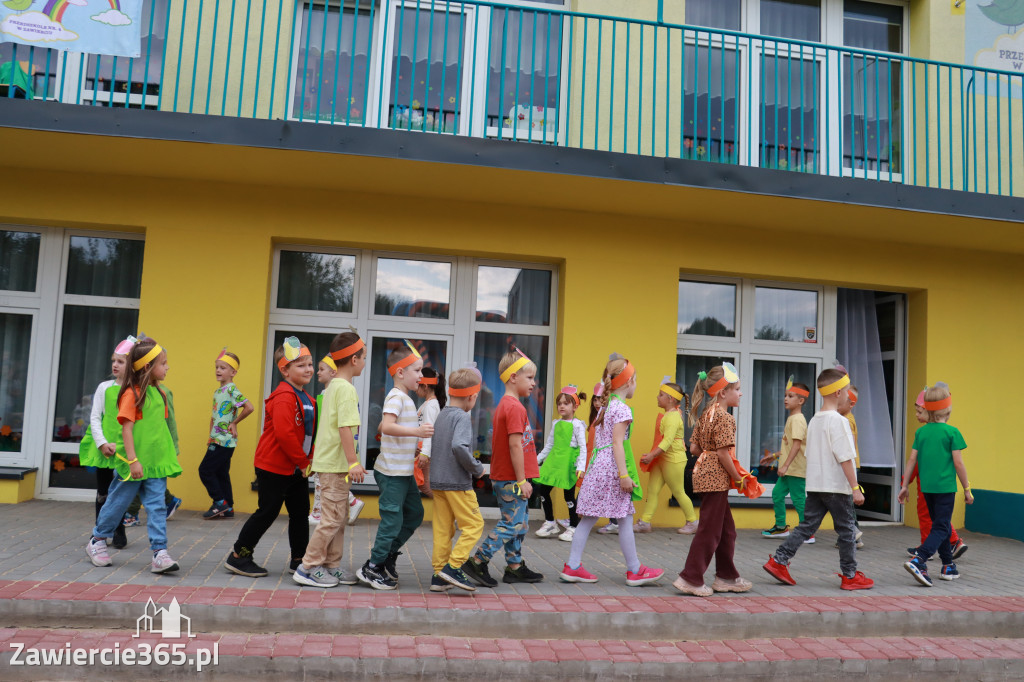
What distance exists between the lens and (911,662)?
4.75 m

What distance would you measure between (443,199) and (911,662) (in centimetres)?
629

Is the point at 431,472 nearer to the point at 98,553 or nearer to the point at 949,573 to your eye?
the point at 98,553

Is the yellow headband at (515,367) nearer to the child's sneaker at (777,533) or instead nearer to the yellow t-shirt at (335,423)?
the yellow t-shirt at (335,423)

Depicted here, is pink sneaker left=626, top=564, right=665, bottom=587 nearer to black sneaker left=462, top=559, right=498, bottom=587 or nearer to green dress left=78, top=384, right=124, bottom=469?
black sneaker left=462, top=559, right=498, bottom=587

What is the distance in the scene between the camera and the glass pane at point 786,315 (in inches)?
386

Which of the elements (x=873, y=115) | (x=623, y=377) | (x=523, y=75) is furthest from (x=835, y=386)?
(x=873, y=115)

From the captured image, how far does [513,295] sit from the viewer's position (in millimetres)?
9250

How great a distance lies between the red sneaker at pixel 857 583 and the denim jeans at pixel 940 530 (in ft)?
2.24

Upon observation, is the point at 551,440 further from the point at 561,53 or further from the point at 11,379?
the point at 11,379

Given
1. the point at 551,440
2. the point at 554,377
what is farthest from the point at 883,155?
the point at 551,440

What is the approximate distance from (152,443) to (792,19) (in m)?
9.39

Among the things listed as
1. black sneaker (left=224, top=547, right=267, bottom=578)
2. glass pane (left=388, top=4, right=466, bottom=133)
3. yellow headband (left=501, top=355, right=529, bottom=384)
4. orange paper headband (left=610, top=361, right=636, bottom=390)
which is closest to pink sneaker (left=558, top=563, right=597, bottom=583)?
orange paper headband (left=610, top=361, right=636, bottom=390)

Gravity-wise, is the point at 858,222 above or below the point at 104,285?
above

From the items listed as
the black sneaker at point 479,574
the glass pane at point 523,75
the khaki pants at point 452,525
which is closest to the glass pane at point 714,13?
the glass pane at point 523,75
